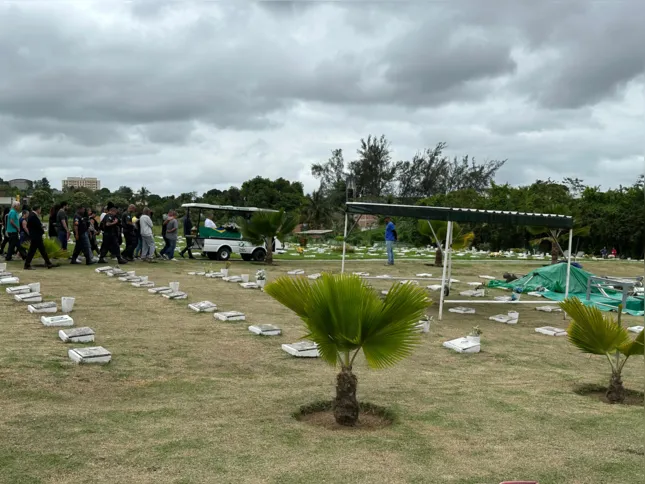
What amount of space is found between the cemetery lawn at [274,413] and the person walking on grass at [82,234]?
21.5 ft

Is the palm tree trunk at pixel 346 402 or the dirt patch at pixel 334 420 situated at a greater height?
the palm tree trunk at pixel 346 402

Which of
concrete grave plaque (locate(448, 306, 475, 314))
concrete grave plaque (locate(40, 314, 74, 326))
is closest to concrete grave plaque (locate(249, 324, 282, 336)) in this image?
concrete grave plaque (locate(40, 314, 74, 326))

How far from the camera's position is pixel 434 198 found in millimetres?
39562

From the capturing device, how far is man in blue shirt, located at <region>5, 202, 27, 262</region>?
50.0 feet

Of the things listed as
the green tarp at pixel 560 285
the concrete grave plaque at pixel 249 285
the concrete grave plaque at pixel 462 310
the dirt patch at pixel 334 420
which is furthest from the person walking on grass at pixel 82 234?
the dirt patch at pixel 334 420

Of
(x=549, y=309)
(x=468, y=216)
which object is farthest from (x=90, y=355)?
(x=549, y=309)

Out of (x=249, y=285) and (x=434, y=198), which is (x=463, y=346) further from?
(x=434, y=198)

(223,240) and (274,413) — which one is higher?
(223,240)

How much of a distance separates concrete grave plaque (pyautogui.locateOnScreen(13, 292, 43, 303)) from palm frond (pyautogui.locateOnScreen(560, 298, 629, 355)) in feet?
27.7

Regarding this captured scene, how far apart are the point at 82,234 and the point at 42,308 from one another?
23.4 feet

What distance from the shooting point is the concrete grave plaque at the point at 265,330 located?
8539 mm

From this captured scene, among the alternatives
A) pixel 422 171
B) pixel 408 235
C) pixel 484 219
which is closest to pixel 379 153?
pixel 422 171

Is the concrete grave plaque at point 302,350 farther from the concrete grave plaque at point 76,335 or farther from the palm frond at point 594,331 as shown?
the palm frond at point 594,331

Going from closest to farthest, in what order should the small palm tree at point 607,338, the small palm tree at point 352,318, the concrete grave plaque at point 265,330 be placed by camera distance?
1. the small palm tree at point 352,318
2. the small palm tree at point 607,338
3. the concrete grave plaque at point 265,330
